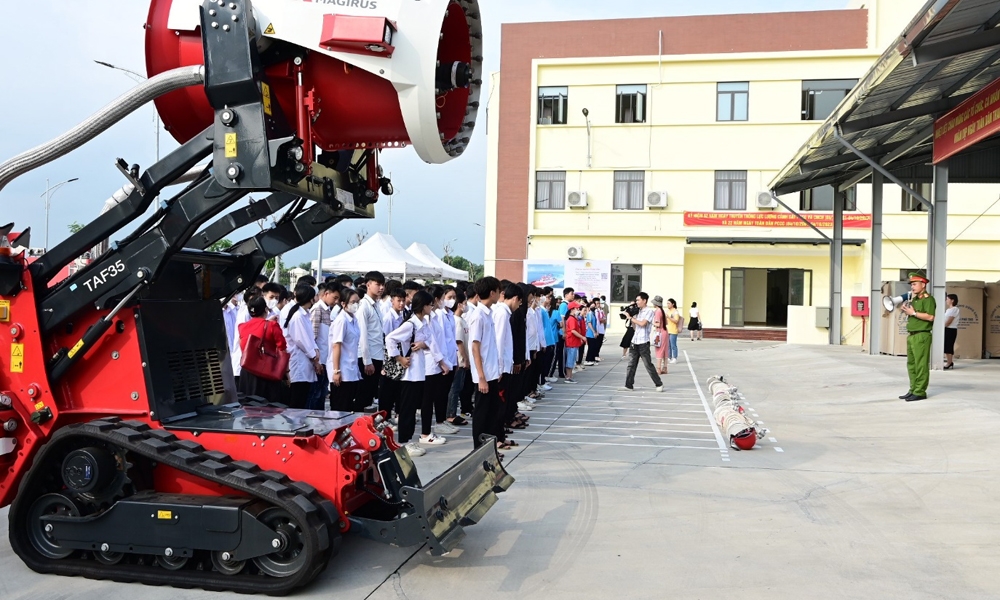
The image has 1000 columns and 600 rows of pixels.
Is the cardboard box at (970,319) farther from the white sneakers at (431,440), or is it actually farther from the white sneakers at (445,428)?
the white sneakers at (431,440)

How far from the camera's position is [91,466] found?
506 centimetres

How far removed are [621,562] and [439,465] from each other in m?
3.32

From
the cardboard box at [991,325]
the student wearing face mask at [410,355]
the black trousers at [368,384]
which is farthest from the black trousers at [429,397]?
the cardboard box at [991,325]

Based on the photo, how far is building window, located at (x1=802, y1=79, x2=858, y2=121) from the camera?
33.6m

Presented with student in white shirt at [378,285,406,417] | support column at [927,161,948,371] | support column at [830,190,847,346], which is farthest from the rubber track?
support column at [830,190,847,346]

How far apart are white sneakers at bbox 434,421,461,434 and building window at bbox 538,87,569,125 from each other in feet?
86.0

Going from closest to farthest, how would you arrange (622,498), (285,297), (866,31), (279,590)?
(279,590) < (622,498) < (285,297) < (866,31)

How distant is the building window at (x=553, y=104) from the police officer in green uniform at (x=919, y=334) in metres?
23.7

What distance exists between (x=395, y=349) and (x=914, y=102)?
1223 cm

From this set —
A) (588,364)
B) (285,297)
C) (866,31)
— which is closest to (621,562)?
(285,297)

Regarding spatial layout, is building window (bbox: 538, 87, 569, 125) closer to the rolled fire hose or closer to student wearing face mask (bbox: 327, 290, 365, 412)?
student wearing face mask (bbox: 327, 290, 365, 412)

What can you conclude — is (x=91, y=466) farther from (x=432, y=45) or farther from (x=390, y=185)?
(x=432, y=45)

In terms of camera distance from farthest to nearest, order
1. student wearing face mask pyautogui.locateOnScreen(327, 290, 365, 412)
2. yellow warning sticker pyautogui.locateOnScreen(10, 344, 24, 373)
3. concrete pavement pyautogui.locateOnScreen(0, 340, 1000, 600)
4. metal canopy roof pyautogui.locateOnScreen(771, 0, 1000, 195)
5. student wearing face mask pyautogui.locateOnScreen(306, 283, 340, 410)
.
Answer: metal canopy roof pyautogui.locateOnScreen(771, 0, 1000, 195) → student wearing face mask pyautogui.locateOnScreen(306, 283, 340, 410) → student wearing face mask pyautogui.locateOnScreen(327, 290, 365, 412) → yellow warning sticker pyautogui.locateOnScreen(10, 344, 24, 373) → concrete pavement pyautogui.locateOnScreen(0, 340, 1000, 600)

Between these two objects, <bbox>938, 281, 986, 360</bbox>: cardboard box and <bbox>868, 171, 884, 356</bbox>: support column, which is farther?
<bbox>868, 171, 884, 356</bbox>: support column
